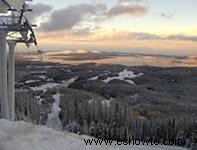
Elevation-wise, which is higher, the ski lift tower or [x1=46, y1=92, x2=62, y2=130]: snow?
the ski lift tower

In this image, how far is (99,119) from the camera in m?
128

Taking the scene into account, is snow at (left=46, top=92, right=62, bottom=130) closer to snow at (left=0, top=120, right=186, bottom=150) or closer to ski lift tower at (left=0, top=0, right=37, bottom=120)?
ski lift tower at (left=0, top=0, right=37, bottom=120)

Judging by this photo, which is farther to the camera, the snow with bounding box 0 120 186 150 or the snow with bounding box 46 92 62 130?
the snow with bounding box 46 92 62 130

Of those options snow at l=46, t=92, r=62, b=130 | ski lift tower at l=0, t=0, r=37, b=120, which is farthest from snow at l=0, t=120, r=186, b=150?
snow at l=46, t=92, r=62, b=130

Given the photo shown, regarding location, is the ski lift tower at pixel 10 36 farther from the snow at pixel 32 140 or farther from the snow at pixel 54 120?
the snow at pixel 54 120

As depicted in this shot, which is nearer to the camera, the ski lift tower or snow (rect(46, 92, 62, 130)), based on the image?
the ski lift tower

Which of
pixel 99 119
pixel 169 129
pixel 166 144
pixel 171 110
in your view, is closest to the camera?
pixel 166 144

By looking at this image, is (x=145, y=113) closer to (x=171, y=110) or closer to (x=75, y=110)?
(x=171, y=110)

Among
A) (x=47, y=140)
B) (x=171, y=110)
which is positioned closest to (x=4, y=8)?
(x=47, y=140)

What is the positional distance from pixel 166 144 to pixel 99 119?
26.4 m

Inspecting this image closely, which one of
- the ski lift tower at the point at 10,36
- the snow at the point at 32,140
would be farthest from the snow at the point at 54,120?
the snow at the point at 32,140

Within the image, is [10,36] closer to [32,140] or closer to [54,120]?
[32,140]

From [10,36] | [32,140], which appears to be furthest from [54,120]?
[32,140]

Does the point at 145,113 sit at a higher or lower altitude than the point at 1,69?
lower
